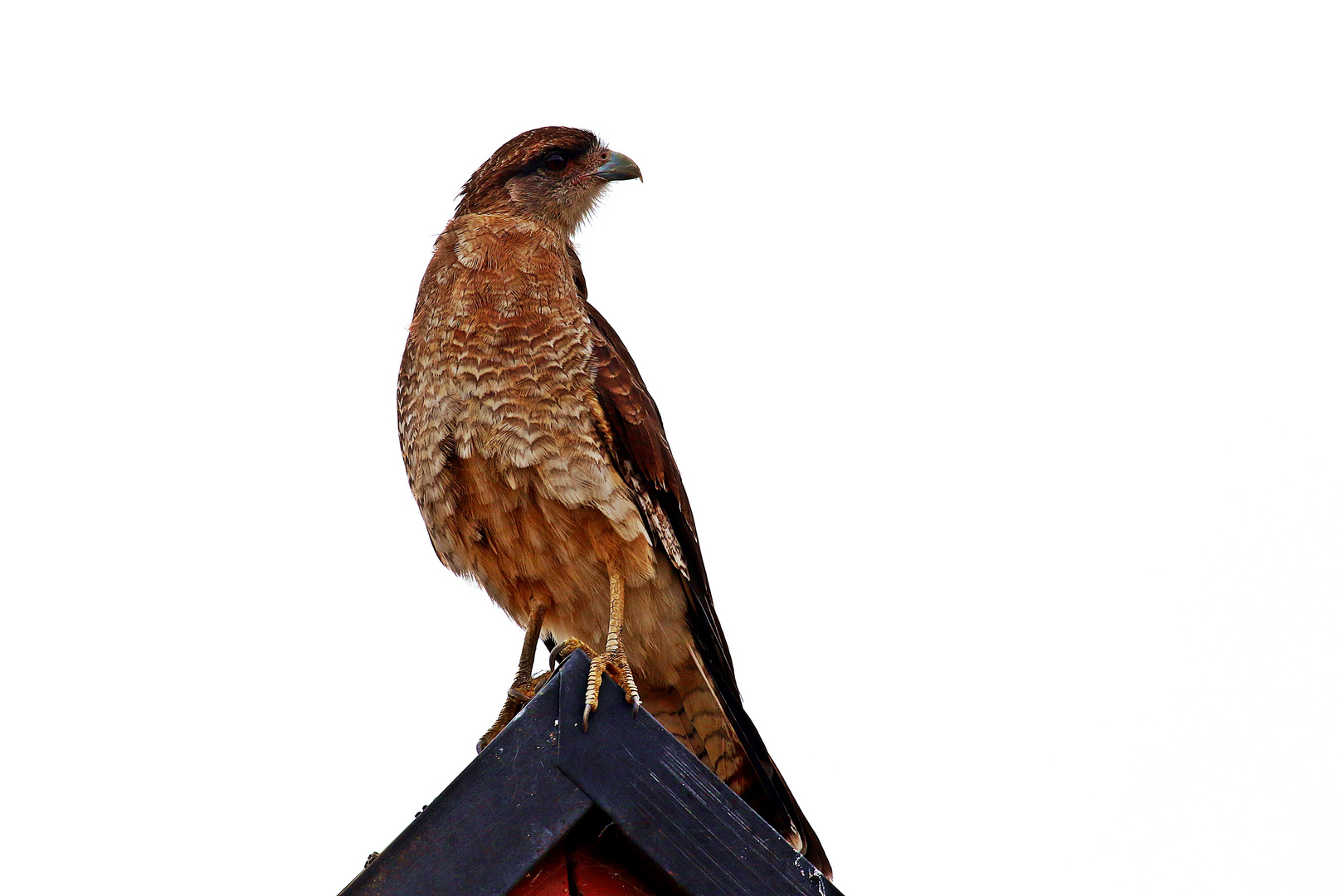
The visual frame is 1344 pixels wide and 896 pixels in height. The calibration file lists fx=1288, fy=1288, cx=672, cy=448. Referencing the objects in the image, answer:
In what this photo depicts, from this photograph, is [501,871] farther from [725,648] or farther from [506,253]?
[506,253]

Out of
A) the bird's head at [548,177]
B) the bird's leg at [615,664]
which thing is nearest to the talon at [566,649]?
the bird's leg at [615,664]

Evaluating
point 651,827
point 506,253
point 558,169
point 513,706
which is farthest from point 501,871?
point 558,169

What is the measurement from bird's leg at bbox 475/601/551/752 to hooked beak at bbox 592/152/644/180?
1848 mm

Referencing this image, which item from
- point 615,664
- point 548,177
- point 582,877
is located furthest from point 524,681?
point 548,177

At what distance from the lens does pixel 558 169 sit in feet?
16.4

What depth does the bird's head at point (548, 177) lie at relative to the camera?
482 cm

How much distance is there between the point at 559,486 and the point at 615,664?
1.09 m

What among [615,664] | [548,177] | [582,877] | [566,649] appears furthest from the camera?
[548,177]

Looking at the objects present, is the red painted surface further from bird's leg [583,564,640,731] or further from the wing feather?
the wing feather

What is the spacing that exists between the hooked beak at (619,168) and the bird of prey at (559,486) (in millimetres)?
692

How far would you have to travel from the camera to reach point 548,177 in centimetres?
493

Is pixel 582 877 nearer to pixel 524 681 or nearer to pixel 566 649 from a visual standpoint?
pixel 566 649

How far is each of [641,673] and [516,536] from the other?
702 mm

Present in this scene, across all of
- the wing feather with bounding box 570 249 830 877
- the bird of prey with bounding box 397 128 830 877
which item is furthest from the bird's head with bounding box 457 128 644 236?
the wing feather with bounding box 570 249 830 877
